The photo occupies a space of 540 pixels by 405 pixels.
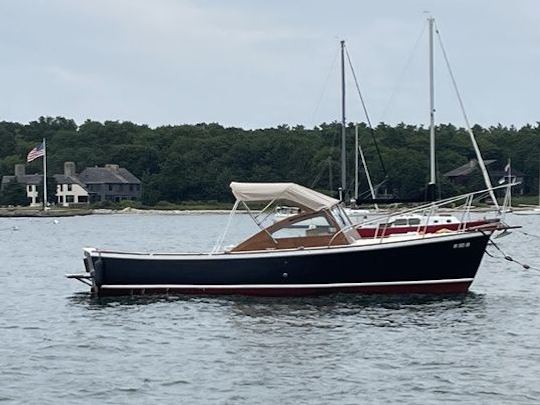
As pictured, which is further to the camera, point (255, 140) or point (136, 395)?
point (255, 140)

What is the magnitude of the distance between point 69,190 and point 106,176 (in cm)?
558

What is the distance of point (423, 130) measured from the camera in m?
166

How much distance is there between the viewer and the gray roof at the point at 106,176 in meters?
163

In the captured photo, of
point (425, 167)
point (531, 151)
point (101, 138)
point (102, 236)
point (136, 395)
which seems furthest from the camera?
point (101, 138)

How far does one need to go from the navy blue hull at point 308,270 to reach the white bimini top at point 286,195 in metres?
1.60

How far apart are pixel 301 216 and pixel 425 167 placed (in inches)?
4281

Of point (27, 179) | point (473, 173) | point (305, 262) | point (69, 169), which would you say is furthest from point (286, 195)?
point (69, 169)

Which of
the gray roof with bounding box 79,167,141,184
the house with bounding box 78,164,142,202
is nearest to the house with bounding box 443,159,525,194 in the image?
the house with bounding box 78,164,142,202

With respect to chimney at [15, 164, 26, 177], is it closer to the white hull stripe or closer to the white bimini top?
the white hull stripe

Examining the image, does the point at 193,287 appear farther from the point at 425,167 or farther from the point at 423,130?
the point at 423,130

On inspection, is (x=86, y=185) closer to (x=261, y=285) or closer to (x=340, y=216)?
(x=340, y=216)

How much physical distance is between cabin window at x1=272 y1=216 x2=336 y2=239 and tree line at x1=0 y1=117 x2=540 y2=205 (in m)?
96.8

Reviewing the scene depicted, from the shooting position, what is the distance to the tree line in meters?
140

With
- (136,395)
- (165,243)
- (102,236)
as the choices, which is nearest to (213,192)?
(102,236)
